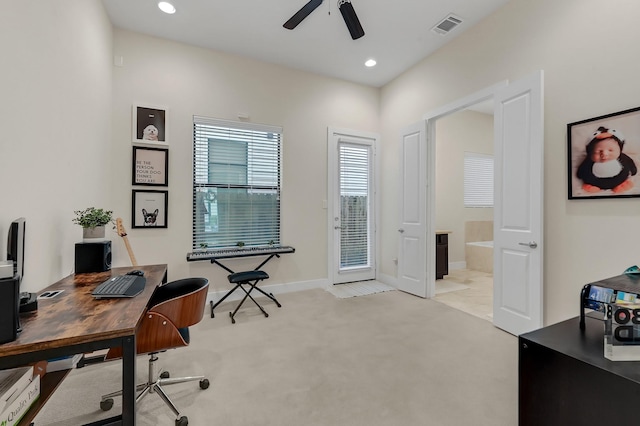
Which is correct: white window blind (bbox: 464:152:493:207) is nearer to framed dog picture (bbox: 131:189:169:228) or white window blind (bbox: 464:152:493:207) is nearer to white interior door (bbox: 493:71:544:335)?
white interior door (bbox: 493:71:544:335)

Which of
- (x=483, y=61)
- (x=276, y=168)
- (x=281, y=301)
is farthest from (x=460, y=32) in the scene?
(x=281, y=301)

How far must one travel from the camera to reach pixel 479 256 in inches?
231

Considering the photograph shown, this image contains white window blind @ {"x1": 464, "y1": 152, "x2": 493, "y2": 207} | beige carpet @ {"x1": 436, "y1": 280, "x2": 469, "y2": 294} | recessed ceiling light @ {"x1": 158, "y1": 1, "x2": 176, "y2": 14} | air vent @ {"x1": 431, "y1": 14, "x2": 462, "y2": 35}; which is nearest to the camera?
recessed ceiling light @ {"x1": 158, "y1": 1, "x2": 176, "y2": 14}

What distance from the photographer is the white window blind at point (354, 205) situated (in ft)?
15.9

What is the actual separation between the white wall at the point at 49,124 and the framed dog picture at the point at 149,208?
56cm

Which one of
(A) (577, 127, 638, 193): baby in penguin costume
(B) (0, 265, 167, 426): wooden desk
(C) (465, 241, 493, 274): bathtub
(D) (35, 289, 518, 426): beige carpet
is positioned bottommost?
(D) (35, 289, 518, 426): beige carpet

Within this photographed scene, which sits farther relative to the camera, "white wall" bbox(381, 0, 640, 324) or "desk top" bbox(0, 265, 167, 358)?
"white wall" bbox(381, 0, 640, 324)

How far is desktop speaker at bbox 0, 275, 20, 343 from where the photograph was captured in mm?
1064

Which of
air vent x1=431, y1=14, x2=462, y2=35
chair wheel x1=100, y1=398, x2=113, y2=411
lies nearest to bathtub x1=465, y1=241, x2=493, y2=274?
air vent x1=431, y1=14, x2=462, y2=35

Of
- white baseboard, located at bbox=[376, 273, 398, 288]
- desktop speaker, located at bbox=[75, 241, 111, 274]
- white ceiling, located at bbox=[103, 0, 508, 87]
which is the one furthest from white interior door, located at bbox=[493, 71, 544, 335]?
desktop speaker, located at bbox=[75, 241, 111, 274]

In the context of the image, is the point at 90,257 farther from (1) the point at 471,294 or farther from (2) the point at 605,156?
(1) the point at 471,294

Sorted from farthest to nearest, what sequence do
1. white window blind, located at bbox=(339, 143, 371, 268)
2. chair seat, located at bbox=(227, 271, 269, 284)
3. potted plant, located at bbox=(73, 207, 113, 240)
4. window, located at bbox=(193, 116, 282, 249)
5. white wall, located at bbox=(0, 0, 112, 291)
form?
1. white window blind, located at bbox=(339, 143, 371, 268)
2. window, located at bbox=(193, 116, 282, 249)
3. chair seat, located at bbox=(227, 271, 269, 284)
4. potted plant, located at bbox=(73, 207, 113, 240)
5. white wall, located at bbox=(0, 0, 112, 291)

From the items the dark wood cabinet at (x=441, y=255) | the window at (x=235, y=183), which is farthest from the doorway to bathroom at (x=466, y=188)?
the window at (x=235, y=183)

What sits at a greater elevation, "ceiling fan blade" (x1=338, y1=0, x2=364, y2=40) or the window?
"ceiling fan blade" (x1=338, y1=0, x2=364, y2=40)
